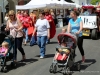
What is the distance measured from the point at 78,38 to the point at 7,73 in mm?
2336

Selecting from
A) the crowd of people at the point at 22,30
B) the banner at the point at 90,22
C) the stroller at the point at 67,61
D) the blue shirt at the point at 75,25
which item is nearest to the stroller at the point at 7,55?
the crowd of people at the point at 22,30

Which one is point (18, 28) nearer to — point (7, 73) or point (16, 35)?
point (16, 35)

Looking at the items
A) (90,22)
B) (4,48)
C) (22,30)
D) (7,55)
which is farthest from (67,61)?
(90,22)

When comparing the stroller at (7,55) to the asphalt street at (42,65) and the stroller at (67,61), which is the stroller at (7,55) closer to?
the asphalt street at (42,65)

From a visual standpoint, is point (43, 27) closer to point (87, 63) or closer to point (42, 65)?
point (42, 65)

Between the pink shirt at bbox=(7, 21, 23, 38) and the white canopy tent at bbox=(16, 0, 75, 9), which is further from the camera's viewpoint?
the white canopy tent at bbox=(16, 0, 75, 9)

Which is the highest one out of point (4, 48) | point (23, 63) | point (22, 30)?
point (22, 30)

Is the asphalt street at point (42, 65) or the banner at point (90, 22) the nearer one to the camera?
the asphalt street at point (42, 65)

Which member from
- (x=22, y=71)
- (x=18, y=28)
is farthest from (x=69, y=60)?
(x=18, y=28)

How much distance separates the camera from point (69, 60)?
750 cm

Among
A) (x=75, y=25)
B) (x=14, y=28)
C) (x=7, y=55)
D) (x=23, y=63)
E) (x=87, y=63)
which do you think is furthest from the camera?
(x=23, y=63)

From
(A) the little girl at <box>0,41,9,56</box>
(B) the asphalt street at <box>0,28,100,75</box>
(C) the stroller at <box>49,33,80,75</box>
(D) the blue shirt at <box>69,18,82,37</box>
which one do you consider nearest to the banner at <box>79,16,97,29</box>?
(B) the asphalt street at <box>0,28,100,75</box>

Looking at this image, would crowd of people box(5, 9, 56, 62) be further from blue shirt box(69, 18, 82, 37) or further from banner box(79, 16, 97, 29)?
banner box(79, 16, 97, 29)

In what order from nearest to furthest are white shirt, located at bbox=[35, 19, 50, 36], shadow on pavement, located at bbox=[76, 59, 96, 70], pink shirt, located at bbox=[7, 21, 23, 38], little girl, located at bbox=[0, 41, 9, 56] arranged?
little girl, located at bbox=[0, 41, 9, 56]
shadow on pavement, located at bbox=[76, 59, 96, 70]
pink shirt, located at bbox=[7, 21, 23, 38]
white shirt, located at bbox=[35, 19, 50, 36]
